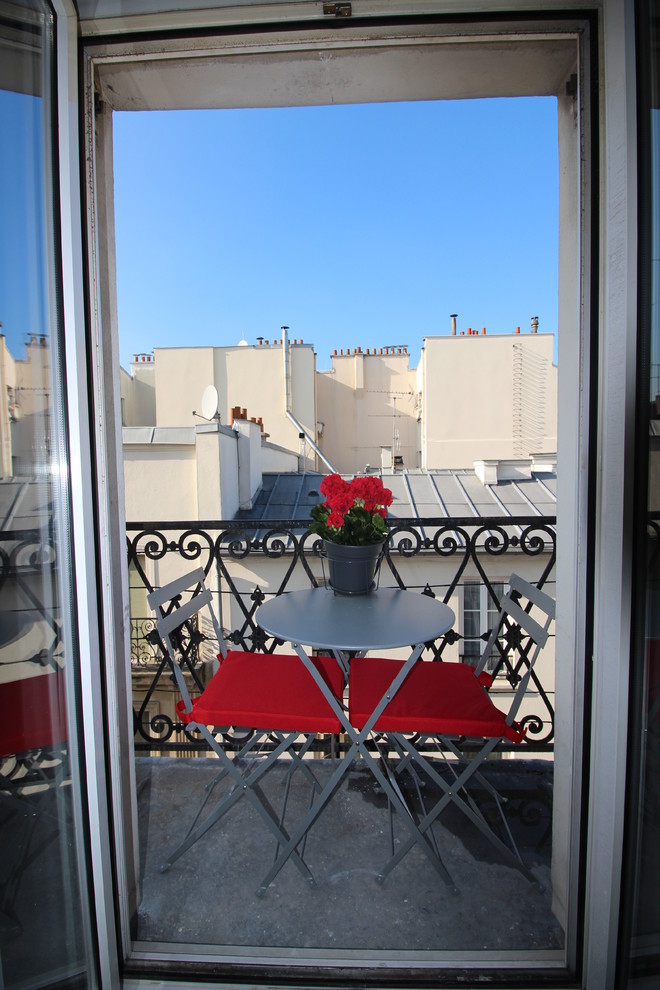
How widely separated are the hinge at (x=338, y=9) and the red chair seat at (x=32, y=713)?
1.68 meters

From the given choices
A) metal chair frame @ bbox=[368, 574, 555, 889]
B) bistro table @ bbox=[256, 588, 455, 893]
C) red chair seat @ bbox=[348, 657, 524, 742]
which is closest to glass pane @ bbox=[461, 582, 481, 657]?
metal chair frame @ bbox=[368, 574, 555, 889]

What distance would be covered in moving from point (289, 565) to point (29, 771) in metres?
3.74

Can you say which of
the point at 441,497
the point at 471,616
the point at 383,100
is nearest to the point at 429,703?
the point at 383,100

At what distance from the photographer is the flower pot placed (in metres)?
1.93

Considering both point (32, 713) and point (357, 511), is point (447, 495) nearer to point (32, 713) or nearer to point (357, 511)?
point (357, 511)

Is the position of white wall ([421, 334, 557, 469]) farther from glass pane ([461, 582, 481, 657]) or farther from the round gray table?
the round gray table

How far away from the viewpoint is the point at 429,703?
1.66 m

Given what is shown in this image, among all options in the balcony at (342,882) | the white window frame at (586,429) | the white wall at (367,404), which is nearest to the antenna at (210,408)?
the balcony at (342,882)

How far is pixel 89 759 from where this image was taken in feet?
3.79

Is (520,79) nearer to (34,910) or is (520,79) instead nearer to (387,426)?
(34,910)

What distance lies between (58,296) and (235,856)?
189 centimetres

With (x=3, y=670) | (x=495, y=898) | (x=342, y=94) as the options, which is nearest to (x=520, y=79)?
(x=342, y=94)

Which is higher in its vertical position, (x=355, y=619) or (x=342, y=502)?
→ (x=342, y=502)

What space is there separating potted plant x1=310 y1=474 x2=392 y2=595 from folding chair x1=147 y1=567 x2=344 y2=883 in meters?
0.36
